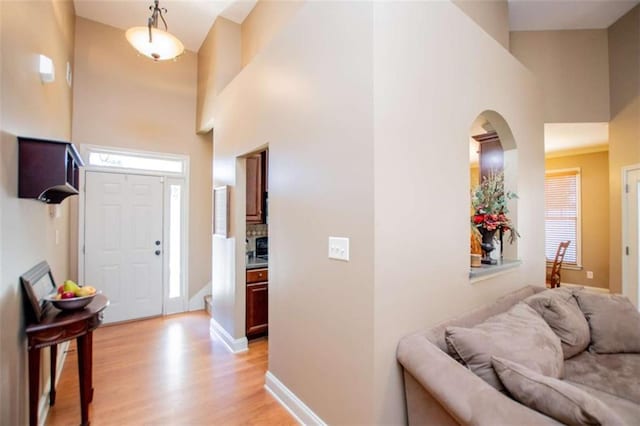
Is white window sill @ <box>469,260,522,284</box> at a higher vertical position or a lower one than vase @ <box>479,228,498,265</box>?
lower

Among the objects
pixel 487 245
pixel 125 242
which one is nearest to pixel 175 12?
pixel 125 242

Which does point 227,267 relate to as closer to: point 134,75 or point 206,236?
point 206,236

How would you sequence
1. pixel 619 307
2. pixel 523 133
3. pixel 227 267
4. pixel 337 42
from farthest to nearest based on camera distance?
pixel 227 267, pixel 523 133, pixel 619 307, pixel 337 42

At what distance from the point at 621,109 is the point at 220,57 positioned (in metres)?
5.36

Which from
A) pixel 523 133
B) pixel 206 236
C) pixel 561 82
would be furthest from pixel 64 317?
pixel 561 82

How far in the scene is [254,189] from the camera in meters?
3.65

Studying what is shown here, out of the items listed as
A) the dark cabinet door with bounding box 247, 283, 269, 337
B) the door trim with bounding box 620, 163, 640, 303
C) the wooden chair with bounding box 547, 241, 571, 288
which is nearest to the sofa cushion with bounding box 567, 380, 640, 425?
the dark cabinet door with bounding box 247, 283, 269, 337

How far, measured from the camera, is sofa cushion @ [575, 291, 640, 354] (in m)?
2.09

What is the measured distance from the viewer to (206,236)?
15.8ft

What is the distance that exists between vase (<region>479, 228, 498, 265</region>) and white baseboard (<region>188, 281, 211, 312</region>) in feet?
13.1

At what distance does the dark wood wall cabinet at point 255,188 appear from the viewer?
143 inches

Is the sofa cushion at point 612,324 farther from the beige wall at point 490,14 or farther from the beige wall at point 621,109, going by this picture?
the beige wall at point 490,14

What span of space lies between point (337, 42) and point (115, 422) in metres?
3.00

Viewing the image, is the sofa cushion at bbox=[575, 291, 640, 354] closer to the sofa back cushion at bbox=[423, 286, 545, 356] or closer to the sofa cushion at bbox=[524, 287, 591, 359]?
the sofa cushion at bbox=[524, 287, 591, 359]
